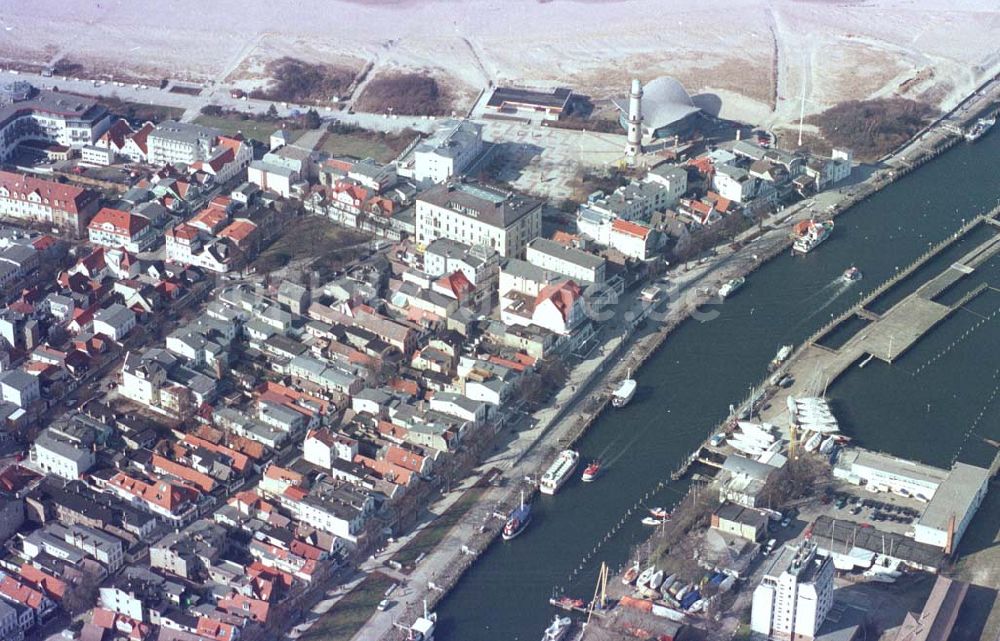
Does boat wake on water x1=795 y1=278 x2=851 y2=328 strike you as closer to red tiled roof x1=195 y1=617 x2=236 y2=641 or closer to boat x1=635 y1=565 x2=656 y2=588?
boat x1=635 y1=565 x2=656 y2=588

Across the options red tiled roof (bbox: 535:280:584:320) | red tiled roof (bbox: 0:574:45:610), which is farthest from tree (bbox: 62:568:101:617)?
red tiled roof (bbox: 535:280:584:320)

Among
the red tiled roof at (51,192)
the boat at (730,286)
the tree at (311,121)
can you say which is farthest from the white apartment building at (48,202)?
the boat at (730,286)

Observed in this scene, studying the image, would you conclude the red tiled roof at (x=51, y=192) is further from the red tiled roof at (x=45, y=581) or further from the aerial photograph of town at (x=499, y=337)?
the red tiled roof at (x=45, y=581)

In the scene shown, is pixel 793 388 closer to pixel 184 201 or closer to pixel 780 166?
pixel 780 166

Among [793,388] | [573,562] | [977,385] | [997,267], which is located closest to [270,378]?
[573,562]

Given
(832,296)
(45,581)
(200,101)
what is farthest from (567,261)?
(200,101)

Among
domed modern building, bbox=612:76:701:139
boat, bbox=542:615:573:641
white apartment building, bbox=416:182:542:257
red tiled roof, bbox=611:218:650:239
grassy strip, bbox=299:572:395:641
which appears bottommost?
grassy strip, bbox=299:572:395:641
